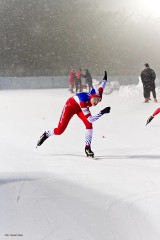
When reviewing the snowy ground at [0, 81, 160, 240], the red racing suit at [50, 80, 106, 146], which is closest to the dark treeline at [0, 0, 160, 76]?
the snowy ground at [0, 81, 160, 240]

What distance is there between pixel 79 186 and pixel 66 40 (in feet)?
150

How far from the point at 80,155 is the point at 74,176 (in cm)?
185

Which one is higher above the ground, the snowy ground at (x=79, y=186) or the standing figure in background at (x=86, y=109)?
the standing figure in background at (x=86, y=109)

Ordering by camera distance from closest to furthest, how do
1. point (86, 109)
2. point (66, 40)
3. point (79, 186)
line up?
point (79, 186)
point (86, 109)
point (66, 40)

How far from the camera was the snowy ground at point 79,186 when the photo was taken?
497 cm

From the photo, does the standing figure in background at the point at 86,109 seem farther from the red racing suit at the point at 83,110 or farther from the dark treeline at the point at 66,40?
the dark treeline at the point at 66,40

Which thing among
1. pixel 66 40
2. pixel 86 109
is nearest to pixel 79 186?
pixel 86 109

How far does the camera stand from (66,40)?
51.3 metres

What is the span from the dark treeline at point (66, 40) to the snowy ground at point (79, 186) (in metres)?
35.1

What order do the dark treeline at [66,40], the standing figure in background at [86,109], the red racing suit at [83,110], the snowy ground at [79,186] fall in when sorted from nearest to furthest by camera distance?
the snowy ground at [79,186]
the standing figure in background at [86,109]
the red racing suit at [83,110]
the dark treeline at [66,40]

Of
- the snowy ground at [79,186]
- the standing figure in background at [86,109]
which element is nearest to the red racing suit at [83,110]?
the standing figure in background at [86,109]

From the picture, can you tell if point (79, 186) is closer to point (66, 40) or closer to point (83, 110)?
point (83, 110)

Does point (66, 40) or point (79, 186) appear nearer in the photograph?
point (79, 186)

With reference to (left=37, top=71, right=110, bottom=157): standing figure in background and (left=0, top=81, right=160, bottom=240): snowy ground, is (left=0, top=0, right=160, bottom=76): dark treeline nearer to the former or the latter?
(left=0, top=81, right=160, bottom=240): snowy ground
